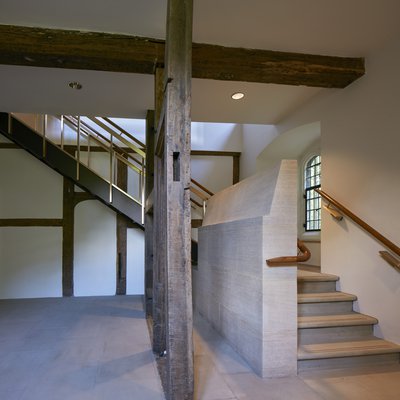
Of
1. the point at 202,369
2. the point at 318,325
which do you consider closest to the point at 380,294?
the point at 318,325

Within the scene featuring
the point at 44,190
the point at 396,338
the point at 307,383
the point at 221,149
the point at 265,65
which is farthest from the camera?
the point at 221,149

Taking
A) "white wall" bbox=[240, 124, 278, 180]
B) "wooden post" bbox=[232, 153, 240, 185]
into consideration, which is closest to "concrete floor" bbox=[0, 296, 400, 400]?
"white wall" bbox=[240, 124, 278, 180]

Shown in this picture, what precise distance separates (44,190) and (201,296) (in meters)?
3.39

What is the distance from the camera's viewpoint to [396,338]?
9.96ft

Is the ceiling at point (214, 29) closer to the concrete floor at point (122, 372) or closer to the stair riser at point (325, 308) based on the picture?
the stair riser at point (325, 308)

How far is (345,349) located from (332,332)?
236 mm

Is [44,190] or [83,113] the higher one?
[83,113]

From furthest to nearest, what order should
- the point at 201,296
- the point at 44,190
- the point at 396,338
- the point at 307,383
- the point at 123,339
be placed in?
the point at 44,190 < the point at 201,296 < the point at 123,339 < the point at 396,338 < the point at 307,383

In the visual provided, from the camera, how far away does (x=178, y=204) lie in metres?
2.20

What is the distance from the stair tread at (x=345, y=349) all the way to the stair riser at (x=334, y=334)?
0.06 metres

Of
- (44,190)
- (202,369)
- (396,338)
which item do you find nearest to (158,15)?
(202,369)

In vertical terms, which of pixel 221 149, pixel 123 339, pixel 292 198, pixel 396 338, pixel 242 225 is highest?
pixel 221 149

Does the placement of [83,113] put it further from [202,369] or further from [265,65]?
[202,369]

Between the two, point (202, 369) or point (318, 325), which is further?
point (318, 325)
